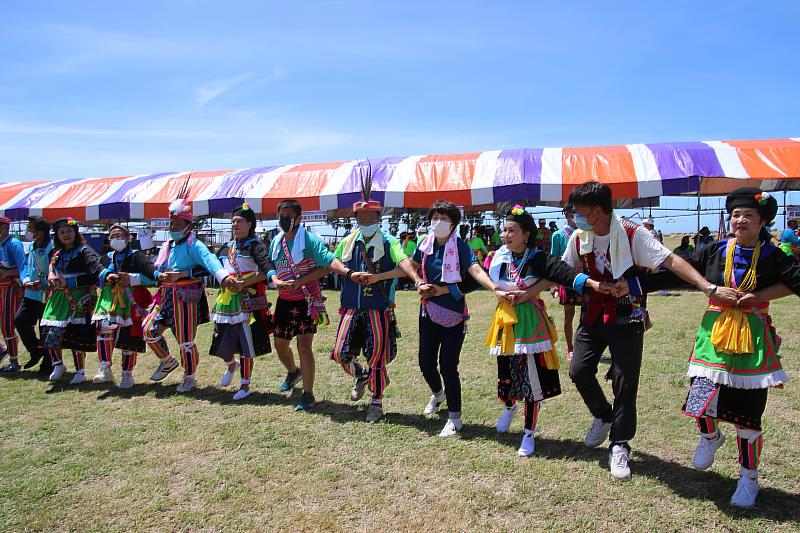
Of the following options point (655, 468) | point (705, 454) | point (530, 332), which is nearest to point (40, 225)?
point (530, 332)

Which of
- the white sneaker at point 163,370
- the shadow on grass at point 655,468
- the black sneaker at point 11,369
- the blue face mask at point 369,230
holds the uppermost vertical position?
the blue face mask at point 369,230

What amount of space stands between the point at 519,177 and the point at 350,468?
414 inches

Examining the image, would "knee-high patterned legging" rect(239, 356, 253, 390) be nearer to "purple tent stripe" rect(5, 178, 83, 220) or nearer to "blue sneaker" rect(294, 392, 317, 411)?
"blue sneaker" rect(294, 392, 317, 411)

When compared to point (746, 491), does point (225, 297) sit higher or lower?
higher

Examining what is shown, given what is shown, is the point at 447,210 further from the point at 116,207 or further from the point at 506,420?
the point at 116,207

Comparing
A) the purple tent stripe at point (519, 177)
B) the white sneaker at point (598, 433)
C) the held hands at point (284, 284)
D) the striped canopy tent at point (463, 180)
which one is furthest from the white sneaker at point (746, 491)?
the purple tent stripe at point (519, 177)

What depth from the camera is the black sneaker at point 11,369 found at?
643 centimetres

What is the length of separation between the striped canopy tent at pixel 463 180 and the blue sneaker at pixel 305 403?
27.5ft

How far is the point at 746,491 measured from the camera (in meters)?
2.96

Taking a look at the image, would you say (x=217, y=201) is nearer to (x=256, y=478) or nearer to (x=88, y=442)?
(x=88, y=442)

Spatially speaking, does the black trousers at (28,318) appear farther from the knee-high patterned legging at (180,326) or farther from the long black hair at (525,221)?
the long black hair at (525,221)

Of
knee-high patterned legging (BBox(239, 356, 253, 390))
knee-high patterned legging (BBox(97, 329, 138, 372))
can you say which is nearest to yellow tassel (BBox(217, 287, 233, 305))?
knee-high patterned legging (BBox(239, 356, 253, 390))

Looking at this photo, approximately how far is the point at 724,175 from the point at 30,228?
1245 centimetres

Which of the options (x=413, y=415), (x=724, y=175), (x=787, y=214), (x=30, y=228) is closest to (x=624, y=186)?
(x=724, y=175)
